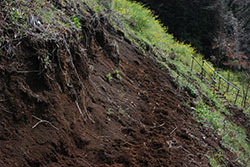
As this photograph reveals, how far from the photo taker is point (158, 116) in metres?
4.80

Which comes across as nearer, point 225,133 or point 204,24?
point 225,133

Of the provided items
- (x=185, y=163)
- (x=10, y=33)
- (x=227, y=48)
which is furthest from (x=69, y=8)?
(x=227, y=48)

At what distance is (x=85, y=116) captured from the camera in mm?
3320

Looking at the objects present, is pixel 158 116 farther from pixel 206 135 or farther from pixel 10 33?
pixel 10 33

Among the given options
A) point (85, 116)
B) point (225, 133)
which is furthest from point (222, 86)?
point (85, 116)

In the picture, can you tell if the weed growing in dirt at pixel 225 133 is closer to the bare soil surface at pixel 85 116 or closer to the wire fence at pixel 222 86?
the bare soil surface at pixel 85 116

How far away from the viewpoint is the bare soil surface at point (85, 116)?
248 centimetres

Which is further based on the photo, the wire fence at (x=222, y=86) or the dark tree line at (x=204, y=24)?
the dark tree line at (x=204, y=24)

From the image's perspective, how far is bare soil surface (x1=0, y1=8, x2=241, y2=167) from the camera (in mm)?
A: 2479

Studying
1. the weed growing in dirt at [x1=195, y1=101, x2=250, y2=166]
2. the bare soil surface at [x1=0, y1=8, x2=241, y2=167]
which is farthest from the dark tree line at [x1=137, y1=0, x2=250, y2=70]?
the bare soil surface at [x1=0, y1=8, x2=241, y2=167]

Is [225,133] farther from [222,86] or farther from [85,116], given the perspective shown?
[222,86]

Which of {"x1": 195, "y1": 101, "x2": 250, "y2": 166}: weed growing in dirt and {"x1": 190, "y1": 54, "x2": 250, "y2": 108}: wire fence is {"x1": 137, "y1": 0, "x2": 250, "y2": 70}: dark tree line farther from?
{"x1": 195, "y1": 101, "x2": 250, "y2": 166}: weed growing in dirt

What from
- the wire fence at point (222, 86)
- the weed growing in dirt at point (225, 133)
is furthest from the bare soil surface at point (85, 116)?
the wire fence at point (222, 86)

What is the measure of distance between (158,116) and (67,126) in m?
2.27
